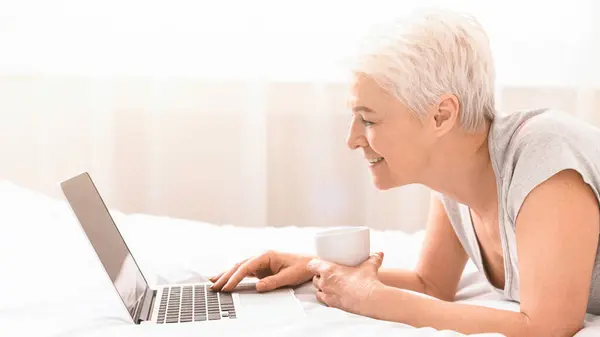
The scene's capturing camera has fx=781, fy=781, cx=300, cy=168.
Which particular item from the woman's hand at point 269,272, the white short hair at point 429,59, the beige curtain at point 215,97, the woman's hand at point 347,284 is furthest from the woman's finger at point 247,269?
the beige curtain at point 215,97

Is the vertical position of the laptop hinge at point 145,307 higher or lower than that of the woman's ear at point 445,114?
lower

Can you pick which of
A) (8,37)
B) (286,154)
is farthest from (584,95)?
(8,37)

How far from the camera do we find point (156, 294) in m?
1.36

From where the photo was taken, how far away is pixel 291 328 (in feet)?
3.44

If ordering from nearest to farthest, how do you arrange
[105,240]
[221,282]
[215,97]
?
[105,240], [221,282], [215,97]

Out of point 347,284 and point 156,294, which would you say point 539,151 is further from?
point 156,294

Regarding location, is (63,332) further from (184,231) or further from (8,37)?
(8,37)

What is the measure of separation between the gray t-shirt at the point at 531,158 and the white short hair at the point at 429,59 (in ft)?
0.26

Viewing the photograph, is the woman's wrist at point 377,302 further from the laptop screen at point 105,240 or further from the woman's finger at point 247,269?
the laptop screen at point 105,240

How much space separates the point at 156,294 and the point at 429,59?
→ 61 centimetres

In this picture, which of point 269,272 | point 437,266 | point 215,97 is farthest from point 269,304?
point 215,97

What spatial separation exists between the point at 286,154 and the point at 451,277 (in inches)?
51.7

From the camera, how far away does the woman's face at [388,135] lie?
51.7 inches

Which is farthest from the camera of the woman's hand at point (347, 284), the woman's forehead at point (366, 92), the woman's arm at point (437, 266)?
the woman's arm at point (437, 266)
